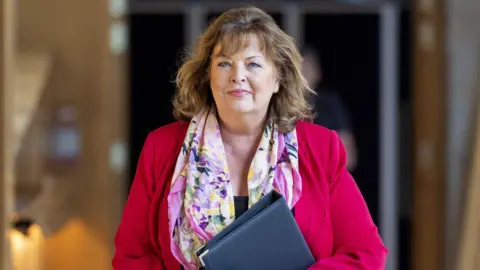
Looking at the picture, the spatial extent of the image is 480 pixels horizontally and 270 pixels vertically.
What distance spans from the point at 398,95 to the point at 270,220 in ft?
11.5

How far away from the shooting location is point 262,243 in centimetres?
155

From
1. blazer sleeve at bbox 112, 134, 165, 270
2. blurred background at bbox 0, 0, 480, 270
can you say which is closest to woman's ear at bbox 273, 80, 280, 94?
blazer sleeve at bbox 112, 134, 165, 270

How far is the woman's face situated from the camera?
1587 millimetres

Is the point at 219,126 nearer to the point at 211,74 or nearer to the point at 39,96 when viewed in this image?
the point at 211,74

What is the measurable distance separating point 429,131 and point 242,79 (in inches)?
95.5

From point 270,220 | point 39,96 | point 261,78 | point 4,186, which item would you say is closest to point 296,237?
point 270,220

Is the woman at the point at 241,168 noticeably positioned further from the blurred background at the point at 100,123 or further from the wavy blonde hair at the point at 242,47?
the blurred background at the point at 100,123

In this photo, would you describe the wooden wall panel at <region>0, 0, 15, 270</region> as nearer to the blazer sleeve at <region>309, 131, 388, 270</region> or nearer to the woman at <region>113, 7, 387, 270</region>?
the woman at <region>113, 7, 387, 270</region>

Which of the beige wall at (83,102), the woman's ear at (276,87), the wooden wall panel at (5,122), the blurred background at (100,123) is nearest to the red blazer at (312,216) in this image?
the woman's ear at (276,87)

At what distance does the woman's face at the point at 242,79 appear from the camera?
159 centimetres

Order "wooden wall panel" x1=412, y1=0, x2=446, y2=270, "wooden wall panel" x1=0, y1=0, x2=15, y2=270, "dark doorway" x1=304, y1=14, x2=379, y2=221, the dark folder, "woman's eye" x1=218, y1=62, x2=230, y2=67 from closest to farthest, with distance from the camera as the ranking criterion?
the dark folder, "woman's eye" x1=218, y1=62, x2=230, y2=67, "wooden wall panel" x1=0, y1=0, x2=15, y2=270, "wooden wall panel" x1=412, y1=0, x2=446, y2=270, "dark doorway" x1=304, y1=14, x2=379, y2=221

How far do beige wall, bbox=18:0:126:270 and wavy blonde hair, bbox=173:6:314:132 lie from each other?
2.11 metres

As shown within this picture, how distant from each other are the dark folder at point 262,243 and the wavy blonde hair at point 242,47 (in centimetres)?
19

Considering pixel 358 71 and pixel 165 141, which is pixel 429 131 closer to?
pixel 358 71
